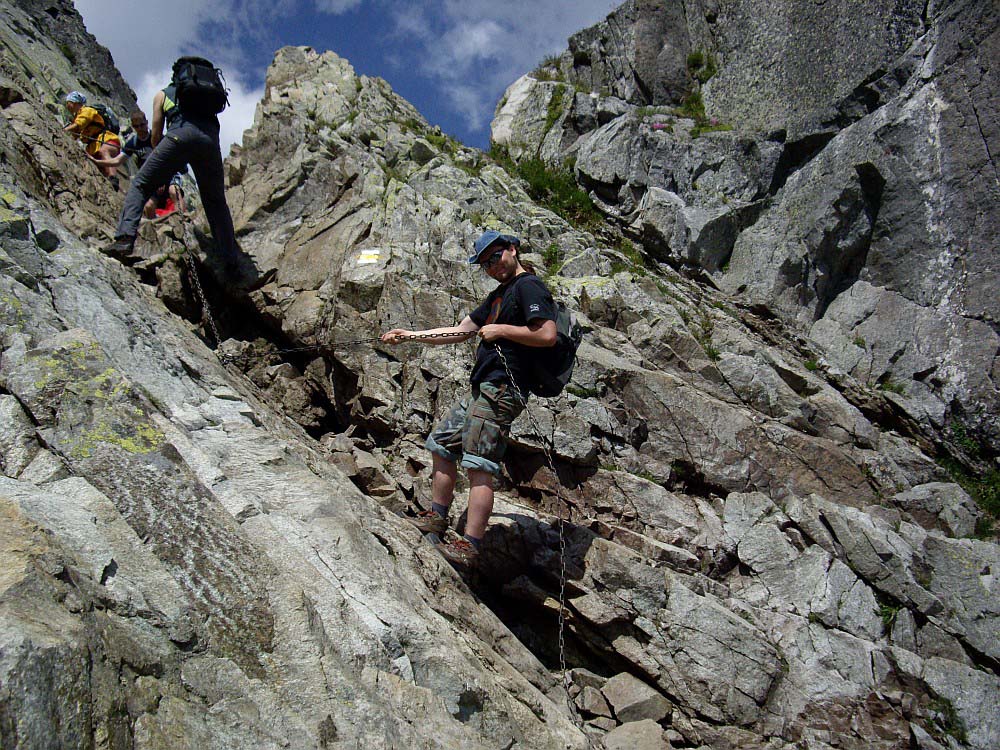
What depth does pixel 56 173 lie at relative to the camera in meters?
10.0

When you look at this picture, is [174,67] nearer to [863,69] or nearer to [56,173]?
[56,173]

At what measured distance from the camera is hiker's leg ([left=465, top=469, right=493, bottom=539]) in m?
6.33

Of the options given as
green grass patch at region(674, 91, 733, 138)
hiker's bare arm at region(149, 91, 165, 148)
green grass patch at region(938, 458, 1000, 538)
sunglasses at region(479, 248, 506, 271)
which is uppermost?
green grass patch at region(674, 91, 733, 138)

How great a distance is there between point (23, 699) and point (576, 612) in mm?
5479


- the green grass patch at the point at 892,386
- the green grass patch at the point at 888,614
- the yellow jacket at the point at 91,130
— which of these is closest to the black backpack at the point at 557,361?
the green grass patch at the point at 888,614

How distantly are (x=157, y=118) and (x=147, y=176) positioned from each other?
1.09 m

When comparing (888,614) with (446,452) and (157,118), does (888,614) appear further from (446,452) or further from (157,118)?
(157,118)

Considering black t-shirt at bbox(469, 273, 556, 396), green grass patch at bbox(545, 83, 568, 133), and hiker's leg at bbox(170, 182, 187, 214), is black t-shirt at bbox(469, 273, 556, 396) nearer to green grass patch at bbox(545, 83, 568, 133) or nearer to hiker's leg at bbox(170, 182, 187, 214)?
hiker's leg at bbox(170, 182, 187, 214)

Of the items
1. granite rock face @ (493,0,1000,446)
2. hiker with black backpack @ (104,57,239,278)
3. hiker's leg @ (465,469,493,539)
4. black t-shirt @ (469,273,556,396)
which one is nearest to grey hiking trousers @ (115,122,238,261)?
hiker with black backpack @ (104,57,239,278)

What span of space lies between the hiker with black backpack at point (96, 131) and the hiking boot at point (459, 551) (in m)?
10.4

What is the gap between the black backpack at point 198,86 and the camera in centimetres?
951

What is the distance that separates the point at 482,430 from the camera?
252 inches

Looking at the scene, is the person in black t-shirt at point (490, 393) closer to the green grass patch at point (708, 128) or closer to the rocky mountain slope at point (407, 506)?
the rocky mountain slope at point (407, 506)

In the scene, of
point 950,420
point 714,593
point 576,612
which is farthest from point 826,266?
point 576,612
